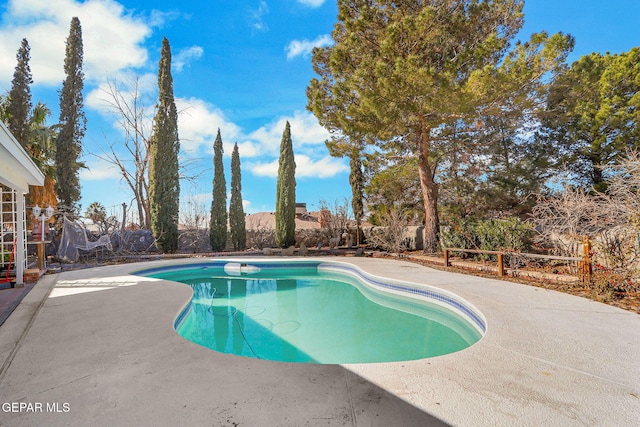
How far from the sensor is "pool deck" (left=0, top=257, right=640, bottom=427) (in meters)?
2.00

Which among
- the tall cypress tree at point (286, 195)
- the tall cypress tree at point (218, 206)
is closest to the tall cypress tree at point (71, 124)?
the tall cypress tree at point (218, 206)

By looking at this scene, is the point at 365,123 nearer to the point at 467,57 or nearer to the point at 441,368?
the point at 467,57

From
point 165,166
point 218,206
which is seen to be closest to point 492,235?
point 218,206

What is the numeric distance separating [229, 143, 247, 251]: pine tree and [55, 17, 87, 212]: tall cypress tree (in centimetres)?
A: 643

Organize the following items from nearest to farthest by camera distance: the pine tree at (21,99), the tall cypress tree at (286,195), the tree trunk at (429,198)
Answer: the pine tree at (21,99)
the tree trunk at (429,198)
the tall cypress tree at (286,195)

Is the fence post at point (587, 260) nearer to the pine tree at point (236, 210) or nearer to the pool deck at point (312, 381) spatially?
the pool deck at point (312, 381)

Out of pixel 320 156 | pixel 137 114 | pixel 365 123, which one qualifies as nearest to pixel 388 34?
pixel 365 123

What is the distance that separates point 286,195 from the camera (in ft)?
53.3

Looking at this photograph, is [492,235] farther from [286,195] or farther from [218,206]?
[218,206]

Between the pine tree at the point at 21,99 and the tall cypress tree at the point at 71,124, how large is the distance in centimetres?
108

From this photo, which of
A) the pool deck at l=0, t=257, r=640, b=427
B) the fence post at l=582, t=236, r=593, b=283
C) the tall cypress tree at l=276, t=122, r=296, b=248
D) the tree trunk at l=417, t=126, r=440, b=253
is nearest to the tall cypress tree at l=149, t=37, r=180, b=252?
the tall cypress tree at l=276, t=122, r=296, b=248

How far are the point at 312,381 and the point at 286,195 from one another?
46.1ft

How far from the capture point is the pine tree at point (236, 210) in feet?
53.2

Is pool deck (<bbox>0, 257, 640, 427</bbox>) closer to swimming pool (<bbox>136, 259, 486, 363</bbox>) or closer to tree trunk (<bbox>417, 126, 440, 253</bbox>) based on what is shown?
swimming pool (<bbox>136, 259, 486, 363</bbox>)
